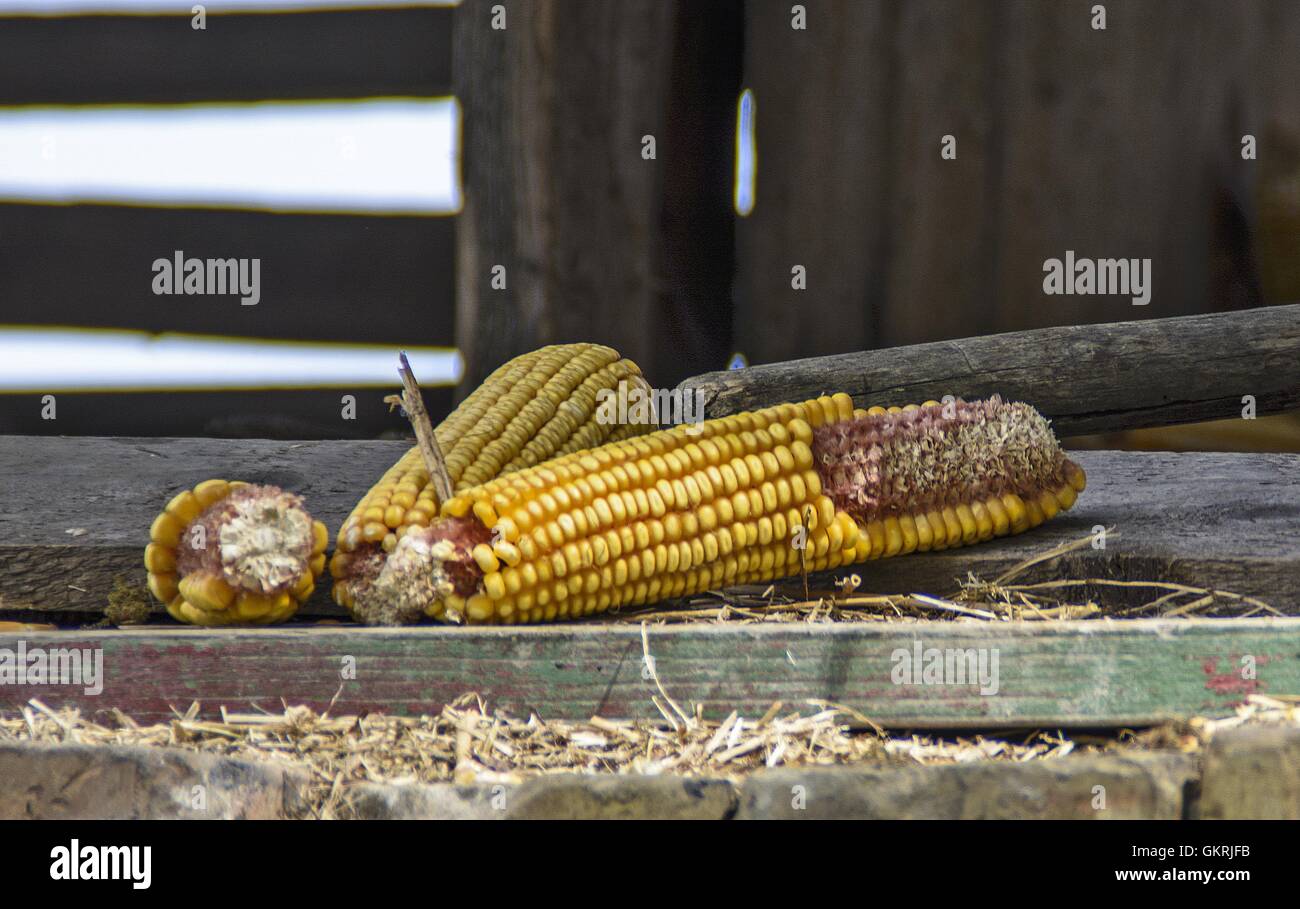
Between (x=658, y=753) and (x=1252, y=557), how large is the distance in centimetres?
90

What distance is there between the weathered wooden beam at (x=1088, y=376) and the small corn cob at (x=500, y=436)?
0.18 meters

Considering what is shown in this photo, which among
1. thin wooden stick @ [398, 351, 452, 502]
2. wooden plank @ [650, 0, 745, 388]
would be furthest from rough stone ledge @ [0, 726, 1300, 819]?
wooden plank @ [650, 0, 745, 388]

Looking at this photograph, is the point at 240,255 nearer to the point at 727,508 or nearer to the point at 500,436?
the point at 500,436

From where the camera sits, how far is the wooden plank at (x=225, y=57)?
119 inches

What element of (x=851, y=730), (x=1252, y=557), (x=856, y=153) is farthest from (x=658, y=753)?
(x=856, y=153)

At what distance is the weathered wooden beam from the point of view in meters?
2.11

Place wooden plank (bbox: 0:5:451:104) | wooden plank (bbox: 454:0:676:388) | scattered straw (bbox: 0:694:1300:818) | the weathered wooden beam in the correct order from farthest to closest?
wooden plank (bbox: 0:5:451:104), wooden plank (bbox: 454:0:676:388), the weathered wooden beam, scattered straw (bbox: 0:694:1300:818)

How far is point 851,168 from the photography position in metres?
2.75

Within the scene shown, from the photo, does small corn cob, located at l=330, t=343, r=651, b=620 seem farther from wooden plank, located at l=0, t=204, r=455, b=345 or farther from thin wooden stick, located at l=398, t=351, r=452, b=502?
wooden plank, located at l=0, t=204, r=455, b=345

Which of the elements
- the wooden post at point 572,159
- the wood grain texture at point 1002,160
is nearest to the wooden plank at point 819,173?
the wood grain texture at point 1002,160

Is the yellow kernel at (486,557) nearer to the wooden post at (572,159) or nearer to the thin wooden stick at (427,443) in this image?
the thin wooden stick at (427,443)

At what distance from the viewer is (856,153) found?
2744mm

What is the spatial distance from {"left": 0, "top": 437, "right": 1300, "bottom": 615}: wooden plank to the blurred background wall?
535 millimetres

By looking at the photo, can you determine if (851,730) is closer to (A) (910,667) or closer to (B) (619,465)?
(A) (910,667)
